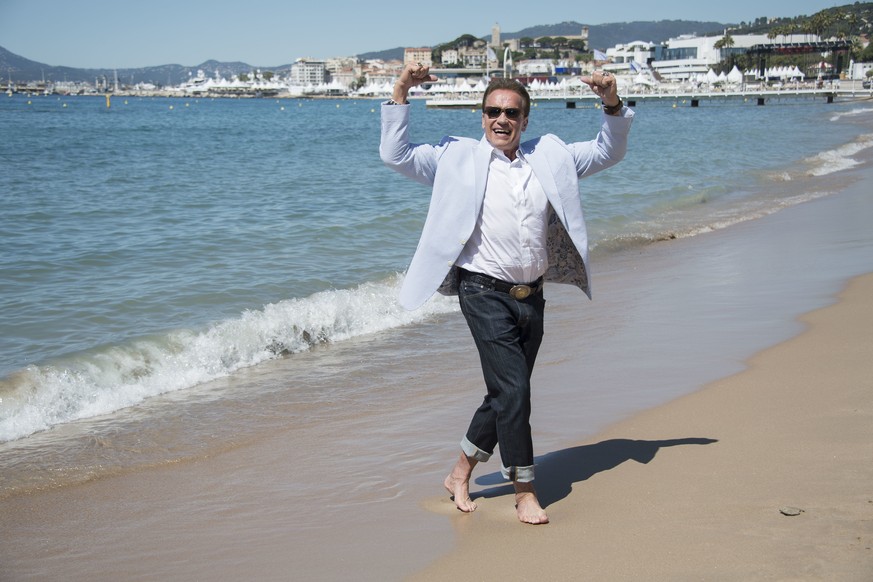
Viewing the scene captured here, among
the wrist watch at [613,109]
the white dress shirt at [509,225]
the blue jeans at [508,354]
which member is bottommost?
the blue jeans at [508,354]

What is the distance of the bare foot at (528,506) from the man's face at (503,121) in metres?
1.39

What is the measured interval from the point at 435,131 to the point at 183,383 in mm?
51622

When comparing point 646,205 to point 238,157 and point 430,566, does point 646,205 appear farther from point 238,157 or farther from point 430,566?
point 238,157

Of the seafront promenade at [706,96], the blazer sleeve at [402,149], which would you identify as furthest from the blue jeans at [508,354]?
the seafront promenade at [706,96]

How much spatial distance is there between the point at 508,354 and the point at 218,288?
6.82 m

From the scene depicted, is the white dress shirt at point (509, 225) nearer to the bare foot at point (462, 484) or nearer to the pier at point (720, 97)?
the bare foot at point (462, 484)

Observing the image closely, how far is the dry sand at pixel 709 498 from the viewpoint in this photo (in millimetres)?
3152

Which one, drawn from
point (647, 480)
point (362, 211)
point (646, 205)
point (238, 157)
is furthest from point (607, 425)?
point (238, 157)

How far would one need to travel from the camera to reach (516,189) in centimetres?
366

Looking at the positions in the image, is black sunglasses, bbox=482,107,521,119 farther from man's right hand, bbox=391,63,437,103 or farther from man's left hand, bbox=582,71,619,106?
man's left hand, bbox=582,71,619,106

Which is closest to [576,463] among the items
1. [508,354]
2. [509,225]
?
[508,354]

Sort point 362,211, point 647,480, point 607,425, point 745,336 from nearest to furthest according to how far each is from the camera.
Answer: point 647,480
point 607,425
point 745,336
point 362,211

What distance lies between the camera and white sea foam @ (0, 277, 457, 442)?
6156 mm

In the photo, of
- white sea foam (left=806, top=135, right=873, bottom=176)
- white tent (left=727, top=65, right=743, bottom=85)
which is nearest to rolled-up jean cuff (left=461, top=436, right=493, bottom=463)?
white sea foam (left=806, top=135, right=873, bottom=176)
